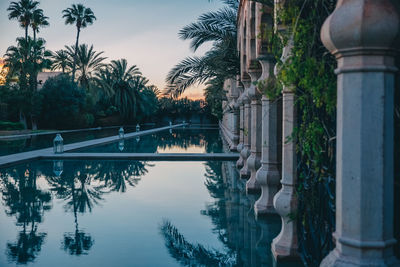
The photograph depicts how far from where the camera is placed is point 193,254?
444 centimetres

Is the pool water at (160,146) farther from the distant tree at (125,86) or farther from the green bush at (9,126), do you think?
the distant tree at (125,86)

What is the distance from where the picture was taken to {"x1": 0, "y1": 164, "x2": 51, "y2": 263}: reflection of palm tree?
451 centimetres

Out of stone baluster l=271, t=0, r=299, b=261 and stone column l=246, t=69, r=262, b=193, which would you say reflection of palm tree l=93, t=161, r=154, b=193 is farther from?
stone baluster l=271, t=0, r=299, b=261

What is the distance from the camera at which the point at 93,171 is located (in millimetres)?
11078

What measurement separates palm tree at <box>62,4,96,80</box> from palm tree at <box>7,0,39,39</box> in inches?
166

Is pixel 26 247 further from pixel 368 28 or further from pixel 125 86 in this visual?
pixel 125 86

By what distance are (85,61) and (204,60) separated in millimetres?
33925

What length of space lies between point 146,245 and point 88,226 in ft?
4.11

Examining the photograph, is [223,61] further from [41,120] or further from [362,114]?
[41,120]

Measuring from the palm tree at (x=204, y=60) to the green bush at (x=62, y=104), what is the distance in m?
28.8

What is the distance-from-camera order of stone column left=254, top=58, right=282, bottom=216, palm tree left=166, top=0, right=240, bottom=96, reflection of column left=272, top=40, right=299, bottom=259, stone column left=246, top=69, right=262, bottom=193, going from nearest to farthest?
reflection of column left=272, top=40, right=299, bottom=259, stone column left=254, top=58, right=282, bottom=216, stone column left=246, top=69, right=262, bottom=193, palm tree left=166, top=0, right=240, bottom=96

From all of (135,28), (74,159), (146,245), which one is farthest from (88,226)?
(135,28)

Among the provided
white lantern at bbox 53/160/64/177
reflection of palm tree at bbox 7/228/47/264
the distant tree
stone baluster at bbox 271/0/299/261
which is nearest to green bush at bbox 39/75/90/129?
the distant tree

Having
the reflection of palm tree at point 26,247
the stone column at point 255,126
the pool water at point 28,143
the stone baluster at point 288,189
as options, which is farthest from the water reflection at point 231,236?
the pool water at point 28,143
